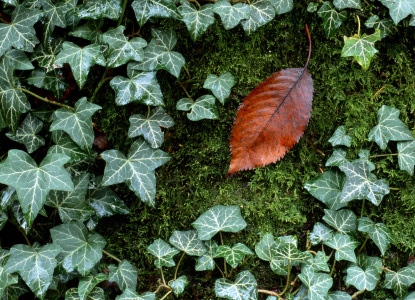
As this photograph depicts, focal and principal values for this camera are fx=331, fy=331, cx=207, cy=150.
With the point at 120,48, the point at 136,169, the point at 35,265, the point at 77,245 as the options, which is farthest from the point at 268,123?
the point at 35,265

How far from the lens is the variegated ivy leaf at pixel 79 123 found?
1461mm

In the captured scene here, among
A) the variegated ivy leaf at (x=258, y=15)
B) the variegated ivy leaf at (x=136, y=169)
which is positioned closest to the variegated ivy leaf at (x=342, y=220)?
the variegated ivy leaf at (x=136, y=169)

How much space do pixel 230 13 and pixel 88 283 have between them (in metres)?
1.37

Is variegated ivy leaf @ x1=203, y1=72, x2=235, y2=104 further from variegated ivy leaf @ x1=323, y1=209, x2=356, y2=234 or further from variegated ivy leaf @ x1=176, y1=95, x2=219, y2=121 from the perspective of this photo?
variegated ivy leaf @ x1=323, y1=209, x2=356, y2=234

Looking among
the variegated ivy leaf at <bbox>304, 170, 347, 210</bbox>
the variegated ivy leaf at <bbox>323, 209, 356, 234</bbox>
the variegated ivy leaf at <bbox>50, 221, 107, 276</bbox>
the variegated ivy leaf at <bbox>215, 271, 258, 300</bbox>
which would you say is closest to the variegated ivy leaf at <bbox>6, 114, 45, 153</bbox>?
the variegated ivy leaf at <bbox>50, 221, 107, 276</bbox>

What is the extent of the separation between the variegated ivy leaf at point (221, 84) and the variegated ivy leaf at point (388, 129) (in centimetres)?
73

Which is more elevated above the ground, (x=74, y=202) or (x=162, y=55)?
(x=162, y=55)

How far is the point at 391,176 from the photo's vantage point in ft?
5.40

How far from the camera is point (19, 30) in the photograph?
151 cm

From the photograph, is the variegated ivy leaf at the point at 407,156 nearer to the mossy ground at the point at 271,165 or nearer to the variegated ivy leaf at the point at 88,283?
the mossy ground at the point at 271,165

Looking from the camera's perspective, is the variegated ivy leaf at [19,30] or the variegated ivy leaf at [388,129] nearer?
the variegated ivy leaf at [19,30]

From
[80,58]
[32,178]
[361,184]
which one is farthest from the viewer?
[361,184]

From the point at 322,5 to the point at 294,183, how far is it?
86 centimetres

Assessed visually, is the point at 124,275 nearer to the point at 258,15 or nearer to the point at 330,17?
the point at 258,15
